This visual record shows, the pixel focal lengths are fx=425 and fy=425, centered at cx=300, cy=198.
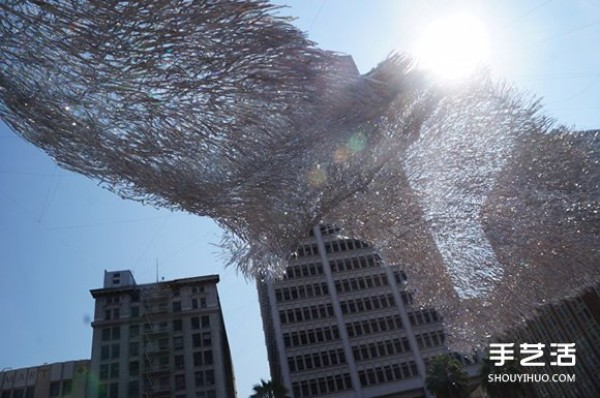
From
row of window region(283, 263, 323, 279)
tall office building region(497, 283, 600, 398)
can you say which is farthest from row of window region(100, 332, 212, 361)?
tall office building region(497, 283, 600, 398)

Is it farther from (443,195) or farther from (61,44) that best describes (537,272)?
(61,44)

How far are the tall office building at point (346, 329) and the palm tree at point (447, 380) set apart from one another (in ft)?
37.6

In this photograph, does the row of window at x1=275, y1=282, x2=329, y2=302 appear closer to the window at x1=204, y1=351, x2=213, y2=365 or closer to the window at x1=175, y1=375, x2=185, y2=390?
the window at x1=204, y1=351, x2=213, y2=365

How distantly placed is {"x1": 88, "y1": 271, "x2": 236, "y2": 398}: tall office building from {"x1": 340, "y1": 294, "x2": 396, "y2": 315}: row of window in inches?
597

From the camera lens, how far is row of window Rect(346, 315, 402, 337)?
45.4 metres

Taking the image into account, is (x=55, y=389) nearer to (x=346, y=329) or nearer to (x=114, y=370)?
(x=114, y=370)

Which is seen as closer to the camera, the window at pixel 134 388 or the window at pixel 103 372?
the window at pixel 134 388

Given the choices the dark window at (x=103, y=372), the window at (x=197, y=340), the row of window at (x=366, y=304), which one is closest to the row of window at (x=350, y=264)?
the row of window at (x=366, y=304)

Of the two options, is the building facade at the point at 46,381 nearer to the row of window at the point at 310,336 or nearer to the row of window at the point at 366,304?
the row of window at the point at 310,336

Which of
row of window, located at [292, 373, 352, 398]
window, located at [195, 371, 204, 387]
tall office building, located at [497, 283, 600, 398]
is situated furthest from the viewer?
window, located at [195, 371, 204, 387]

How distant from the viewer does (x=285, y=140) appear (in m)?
4.04

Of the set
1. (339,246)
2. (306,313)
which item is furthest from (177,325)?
(339,246)

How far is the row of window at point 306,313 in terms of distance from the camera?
45.4m

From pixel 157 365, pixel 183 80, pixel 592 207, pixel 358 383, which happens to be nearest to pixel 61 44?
pixel 183 80
